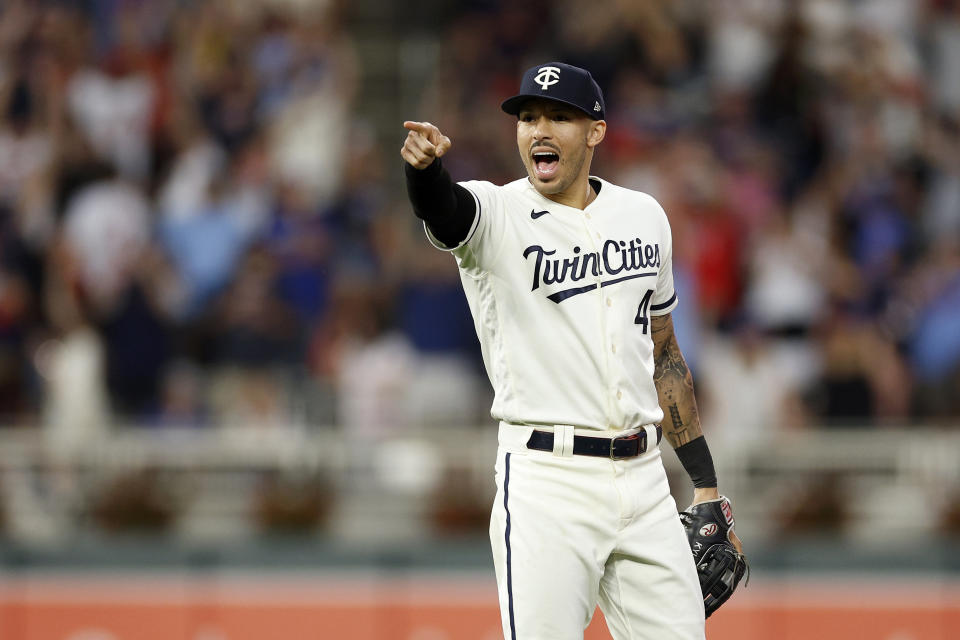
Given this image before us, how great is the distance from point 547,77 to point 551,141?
7.6 inches

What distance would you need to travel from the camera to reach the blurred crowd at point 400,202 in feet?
33.1

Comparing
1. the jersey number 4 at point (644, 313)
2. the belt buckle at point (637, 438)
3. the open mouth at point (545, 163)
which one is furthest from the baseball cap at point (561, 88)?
the belt buckle at point (637, 438)

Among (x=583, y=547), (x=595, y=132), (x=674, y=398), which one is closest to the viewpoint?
(x=583, y=547)

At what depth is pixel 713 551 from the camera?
5.06 m

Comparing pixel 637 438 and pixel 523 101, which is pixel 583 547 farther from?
pixel 523 101

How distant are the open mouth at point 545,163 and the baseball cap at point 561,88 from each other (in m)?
0.17

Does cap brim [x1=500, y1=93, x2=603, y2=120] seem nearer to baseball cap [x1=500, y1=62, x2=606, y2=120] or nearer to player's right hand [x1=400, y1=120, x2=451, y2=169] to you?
baseball cap [x1=500, y1=62, x2=606, y2=120]

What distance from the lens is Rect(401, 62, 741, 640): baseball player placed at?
4629mm

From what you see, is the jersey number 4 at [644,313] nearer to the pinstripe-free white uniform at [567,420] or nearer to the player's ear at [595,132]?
the pinstripe-free white uniform at [567,420]

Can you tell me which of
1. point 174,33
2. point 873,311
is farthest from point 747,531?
point 174,33

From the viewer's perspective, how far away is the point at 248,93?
1188 centimetres

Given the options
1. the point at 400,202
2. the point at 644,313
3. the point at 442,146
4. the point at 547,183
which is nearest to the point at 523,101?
the point at 547,183

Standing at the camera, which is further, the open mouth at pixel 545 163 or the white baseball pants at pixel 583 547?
the open mouth at pixel 545 163

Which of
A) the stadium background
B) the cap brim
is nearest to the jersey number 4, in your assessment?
the cap brim
